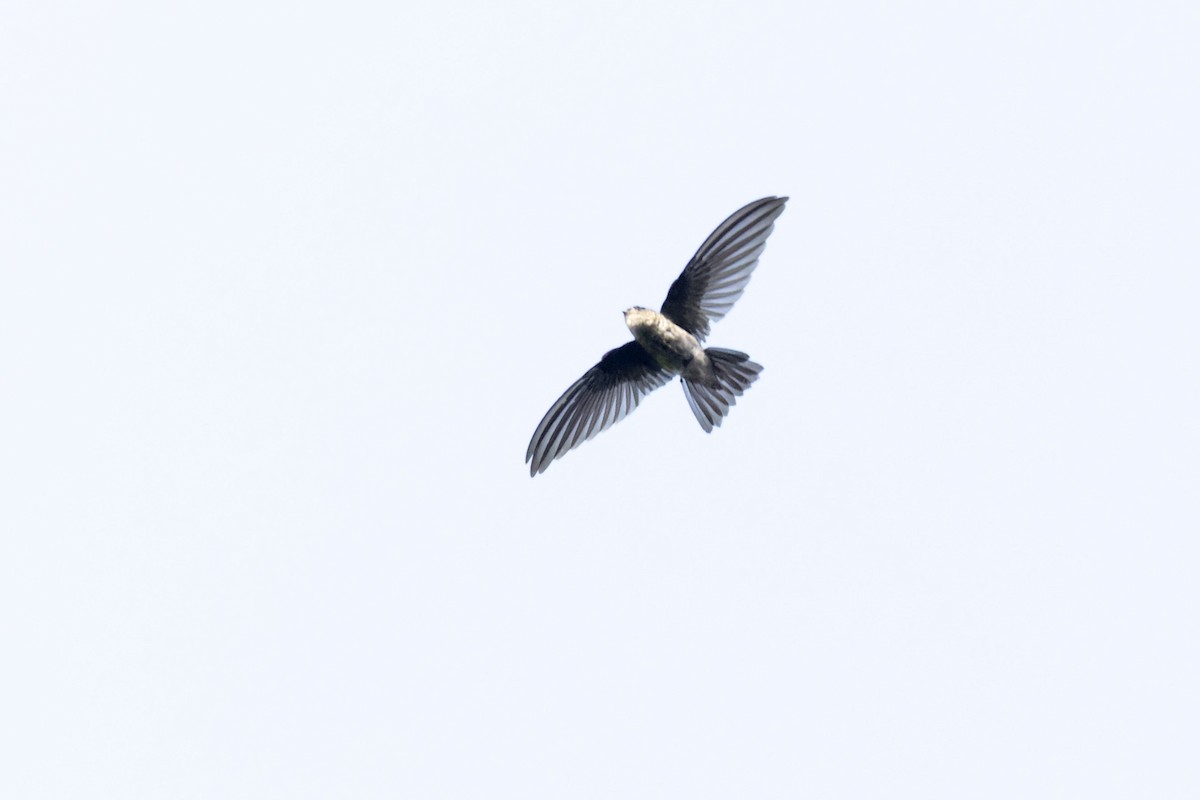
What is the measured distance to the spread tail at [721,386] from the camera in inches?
400

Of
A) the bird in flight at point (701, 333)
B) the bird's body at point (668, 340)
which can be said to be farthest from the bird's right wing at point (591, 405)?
the bird's body at point (668, 340)

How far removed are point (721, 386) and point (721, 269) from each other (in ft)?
2.55

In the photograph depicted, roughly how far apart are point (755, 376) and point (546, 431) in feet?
5.23

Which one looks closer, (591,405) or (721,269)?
(721,269)

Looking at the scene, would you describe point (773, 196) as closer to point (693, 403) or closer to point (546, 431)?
point (693, 403)

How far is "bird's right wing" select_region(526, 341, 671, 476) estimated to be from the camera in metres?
10.8

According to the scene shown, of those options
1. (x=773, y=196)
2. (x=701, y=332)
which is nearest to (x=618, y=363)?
(x=701, y=332)

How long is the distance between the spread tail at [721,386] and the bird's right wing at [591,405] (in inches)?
21.5

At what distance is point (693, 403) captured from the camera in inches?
409

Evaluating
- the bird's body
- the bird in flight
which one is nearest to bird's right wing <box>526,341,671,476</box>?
the bird in flight

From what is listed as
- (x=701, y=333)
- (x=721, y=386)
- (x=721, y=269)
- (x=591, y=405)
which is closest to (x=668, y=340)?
(x=701, y=333)

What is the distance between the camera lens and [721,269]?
10250 mm

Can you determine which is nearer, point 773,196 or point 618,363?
point 773,196

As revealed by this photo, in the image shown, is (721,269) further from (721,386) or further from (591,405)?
(591,405)
